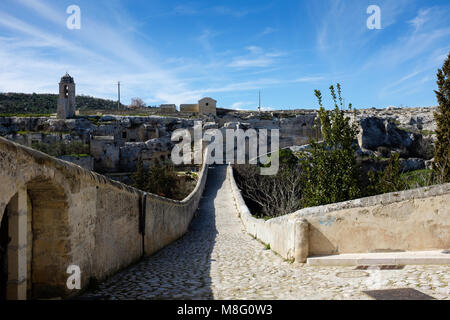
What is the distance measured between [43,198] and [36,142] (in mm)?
39903

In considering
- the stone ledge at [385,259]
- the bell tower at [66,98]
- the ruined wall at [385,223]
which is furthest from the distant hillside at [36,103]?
the stone ledge at [385,259]

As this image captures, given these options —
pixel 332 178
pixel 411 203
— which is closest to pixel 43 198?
pixel 411 203

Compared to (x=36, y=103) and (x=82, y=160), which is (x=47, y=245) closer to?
(x=82, y=160)

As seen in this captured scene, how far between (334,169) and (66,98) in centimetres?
4727

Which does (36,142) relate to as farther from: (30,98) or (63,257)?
(30,98)

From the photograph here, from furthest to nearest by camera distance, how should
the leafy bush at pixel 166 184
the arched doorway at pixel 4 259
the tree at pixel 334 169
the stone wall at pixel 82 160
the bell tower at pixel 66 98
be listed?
the bell tower at pixel 66 98 < the stone wall at pixel 82 160 < the leafy bush at pixel 166 184 < the tree at pixel 334 169 < the arched doorway at pixel 4 259

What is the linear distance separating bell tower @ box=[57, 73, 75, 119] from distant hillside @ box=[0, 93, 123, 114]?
21593 mm

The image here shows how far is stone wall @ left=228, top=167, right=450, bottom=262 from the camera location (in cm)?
520

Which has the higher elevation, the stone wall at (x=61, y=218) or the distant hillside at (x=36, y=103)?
the distant hillside at (x=36, y=103)

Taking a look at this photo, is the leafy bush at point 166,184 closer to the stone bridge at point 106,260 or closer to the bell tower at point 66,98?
the bell tower at point 66,98

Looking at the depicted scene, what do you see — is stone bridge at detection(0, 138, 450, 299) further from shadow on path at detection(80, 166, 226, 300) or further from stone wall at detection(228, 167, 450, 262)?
stone wall at detection(228, 167, 450, 262)

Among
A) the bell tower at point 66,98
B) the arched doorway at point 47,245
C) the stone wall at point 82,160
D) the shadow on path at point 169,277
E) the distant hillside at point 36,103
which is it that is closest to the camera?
the arched doorway at point 47,245

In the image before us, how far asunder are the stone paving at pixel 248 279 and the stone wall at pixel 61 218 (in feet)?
1.41

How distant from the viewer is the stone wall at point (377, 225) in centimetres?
520
